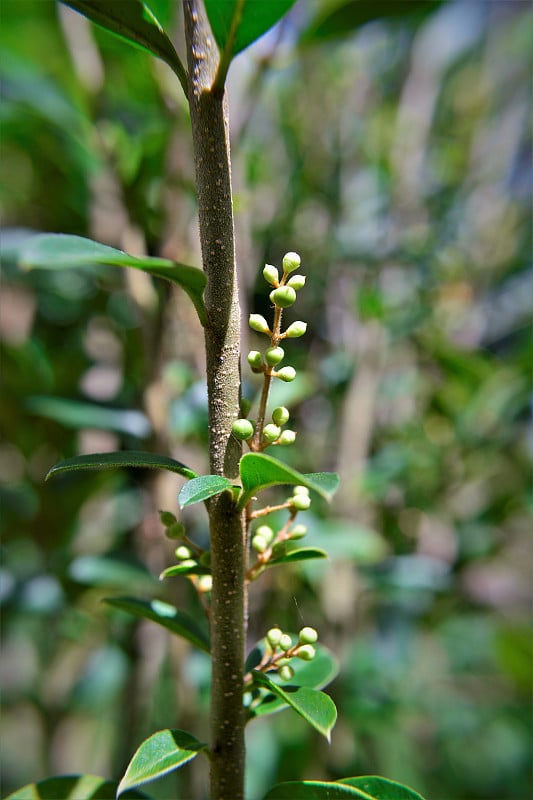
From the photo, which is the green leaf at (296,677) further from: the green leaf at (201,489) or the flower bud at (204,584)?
the green leaf at (201,489)

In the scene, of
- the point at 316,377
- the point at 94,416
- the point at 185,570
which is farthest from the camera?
the point at 316,377

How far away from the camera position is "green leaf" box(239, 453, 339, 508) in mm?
271

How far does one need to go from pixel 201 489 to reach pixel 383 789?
0.19m

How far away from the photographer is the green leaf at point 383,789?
0.32 m

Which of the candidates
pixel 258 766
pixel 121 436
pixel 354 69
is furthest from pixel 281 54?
pixel 258 766

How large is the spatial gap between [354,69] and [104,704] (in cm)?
133

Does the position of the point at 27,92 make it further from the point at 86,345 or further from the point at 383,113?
the point at 383,113

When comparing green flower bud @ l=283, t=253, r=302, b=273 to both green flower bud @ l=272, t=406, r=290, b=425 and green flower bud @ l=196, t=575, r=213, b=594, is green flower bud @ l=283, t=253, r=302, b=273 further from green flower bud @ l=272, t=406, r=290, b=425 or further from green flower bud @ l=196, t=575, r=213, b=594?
green flower bud @ l=196, t=575, r=213, b=594

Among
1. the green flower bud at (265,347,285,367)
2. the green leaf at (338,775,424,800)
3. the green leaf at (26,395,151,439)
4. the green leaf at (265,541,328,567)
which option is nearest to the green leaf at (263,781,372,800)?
the green leaf at (338,775,424,800)

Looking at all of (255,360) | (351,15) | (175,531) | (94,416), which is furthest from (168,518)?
(351,15)

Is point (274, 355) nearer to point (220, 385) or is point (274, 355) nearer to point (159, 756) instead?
point (220, 385)

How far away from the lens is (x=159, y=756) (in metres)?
0.33

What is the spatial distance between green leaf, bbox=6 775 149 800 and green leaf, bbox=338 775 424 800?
148 mm

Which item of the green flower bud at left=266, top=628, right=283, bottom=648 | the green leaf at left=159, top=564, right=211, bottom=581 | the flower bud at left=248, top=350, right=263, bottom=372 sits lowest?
the green flower bud at left=266, top=628, right=283, bottom=648
